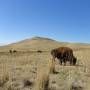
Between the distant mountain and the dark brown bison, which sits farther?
the distant mountain

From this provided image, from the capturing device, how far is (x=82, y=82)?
29.2 feet

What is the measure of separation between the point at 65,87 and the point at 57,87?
0.29 metres

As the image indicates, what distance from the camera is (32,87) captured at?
802cm

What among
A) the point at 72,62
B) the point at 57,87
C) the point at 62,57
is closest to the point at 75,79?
the point at 57,87

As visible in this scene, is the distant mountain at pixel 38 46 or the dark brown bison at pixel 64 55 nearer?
the dark brown bison at pixel 64 55

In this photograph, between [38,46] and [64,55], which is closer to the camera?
[64,55]

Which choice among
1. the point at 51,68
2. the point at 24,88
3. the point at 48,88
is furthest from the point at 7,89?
the point at 51,68

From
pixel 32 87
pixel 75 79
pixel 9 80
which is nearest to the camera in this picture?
pixel 32 87

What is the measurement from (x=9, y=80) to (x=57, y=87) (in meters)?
Answer: 1.69

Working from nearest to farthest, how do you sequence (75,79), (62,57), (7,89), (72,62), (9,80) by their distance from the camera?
(7,89) → (9,80) → (75,79) → (72,62) → (62,57)

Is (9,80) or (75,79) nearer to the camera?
(9,80)

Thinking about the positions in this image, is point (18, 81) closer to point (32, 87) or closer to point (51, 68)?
point (32, 87)

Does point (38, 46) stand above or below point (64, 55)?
above

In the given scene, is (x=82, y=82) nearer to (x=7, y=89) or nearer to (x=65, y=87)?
(x=65, y=87)
